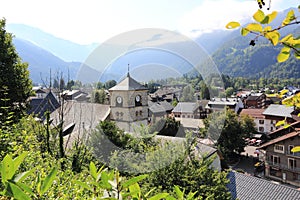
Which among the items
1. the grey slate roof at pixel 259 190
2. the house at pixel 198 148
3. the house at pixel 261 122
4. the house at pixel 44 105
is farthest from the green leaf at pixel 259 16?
the house at pixel 261 122

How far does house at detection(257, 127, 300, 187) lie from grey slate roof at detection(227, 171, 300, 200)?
8.35 metres

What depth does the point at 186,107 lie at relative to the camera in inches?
140

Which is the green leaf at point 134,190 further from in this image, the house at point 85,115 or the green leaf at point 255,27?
the house at point 85,115

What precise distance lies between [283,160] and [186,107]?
50.1 feet

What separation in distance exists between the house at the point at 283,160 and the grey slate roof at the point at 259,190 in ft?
27.4

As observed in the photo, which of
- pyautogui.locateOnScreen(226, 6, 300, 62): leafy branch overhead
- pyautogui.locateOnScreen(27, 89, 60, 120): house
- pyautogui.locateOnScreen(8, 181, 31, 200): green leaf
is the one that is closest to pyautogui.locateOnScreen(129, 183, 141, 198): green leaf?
pyautogui.locateOnScreen(8, 181, 31, 200): green leaf

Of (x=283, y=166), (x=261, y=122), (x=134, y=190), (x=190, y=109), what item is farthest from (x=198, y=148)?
(x=261, y=122)

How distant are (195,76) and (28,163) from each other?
2.30 meters

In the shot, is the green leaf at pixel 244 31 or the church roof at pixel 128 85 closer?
the green leaf at pixel 244 31

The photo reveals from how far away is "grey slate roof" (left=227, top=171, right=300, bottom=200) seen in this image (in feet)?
24.2

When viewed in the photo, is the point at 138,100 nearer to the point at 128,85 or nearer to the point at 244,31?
the point at 128,85

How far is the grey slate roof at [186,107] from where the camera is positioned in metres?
3.47

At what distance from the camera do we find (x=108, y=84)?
3475 mm

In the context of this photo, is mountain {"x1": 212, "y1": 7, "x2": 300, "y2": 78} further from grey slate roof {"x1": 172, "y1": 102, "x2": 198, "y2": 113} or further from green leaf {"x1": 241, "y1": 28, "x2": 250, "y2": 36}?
green leaf {"x1": 241, "y1": 28, "x2": 250, "y2": 36}
